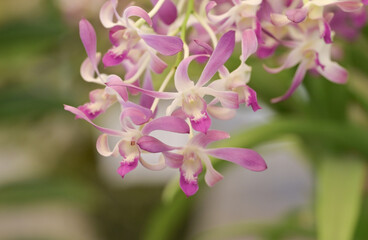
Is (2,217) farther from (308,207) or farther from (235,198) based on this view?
(308,207)

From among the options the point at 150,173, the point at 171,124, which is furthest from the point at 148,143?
the point at 150,173

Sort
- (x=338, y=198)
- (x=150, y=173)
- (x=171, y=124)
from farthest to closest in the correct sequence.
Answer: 1. (x=150, y=173)
2. (x=338, y=198)
3. (x=171, y=124)

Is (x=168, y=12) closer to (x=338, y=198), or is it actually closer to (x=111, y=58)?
(x=111, y=58)

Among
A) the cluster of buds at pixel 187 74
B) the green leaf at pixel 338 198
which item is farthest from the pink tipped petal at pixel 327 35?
the green leaf at pixel 338 198

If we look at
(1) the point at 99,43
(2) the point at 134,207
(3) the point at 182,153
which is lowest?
(2) the point at 134,207

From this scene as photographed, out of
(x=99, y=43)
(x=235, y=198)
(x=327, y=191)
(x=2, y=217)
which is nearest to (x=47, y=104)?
(x=99, y=43)

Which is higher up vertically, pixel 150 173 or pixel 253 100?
pixel 253 100
